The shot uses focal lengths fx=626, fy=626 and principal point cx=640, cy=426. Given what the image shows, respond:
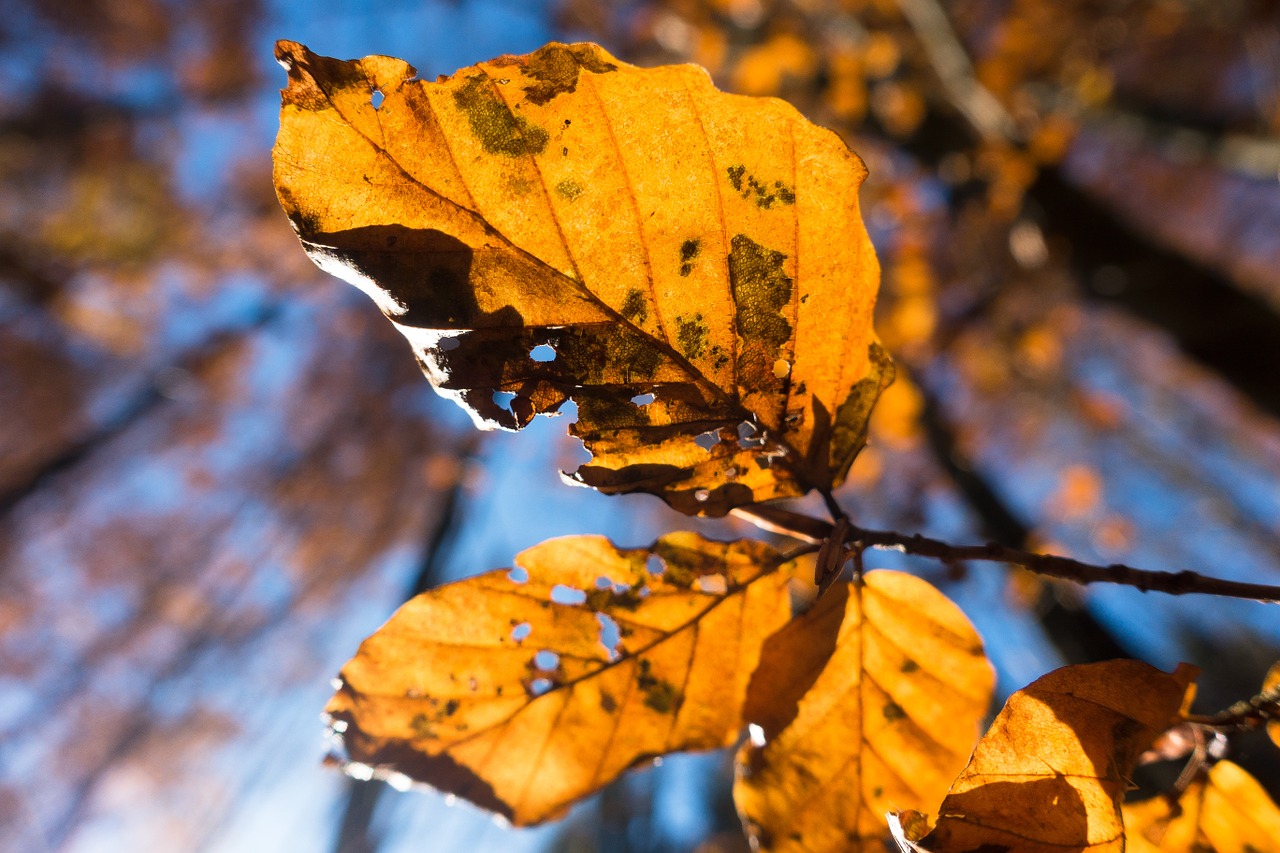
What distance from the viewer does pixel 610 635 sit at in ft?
1.59

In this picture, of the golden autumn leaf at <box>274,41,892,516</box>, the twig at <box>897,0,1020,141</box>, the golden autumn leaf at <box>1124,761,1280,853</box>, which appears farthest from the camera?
the twig at <box>897,0,1020,141</box>

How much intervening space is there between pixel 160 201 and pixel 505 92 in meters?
7.72

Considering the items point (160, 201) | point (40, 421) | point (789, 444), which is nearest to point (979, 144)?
point (789, 444)

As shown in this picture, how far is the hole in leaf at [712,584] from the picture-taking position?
480mm

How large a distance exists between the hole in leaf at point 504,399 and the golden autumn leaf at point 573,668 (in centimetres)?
12

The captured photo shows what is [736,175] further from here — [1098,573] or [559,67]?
[1098,573]

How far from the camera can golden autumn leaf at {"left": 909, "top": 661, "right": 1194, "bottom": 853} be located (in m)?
0.37

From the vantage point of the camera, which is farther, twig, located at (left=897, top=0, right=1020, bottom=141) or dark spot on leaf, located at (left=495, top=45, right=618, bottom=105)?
twig, located at (left=897, top=0, right=1020, bottom=141)

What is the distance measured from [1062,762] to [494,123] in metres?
0.52

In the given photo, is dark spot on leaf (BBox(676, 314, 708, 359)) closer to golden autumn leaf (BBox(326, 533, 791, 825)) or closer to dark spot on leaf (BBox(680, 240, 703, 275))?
dark spot on leaf (BBox(680, 240, 703, 275))

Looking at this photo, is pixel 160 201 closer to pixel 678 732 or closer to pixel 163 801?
pixel 678 732

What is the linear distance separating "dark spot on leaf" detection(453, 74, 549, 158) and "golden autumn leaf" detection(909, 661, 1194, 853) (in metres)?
0.44

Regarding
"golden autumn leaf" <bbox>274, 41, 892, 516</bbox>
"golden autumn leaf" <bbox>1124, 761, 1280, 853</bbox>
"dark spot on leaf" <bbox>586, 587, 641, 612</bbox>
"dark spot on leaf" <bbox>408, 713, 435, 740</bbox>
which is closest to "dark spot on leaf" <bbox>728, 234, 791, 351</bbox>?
"golden autumn leaf" <bbox>274, 41, 892, 516</bbox>

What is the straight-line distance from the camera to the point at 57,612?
8.23 meters
